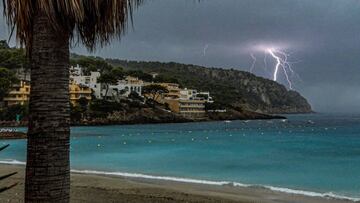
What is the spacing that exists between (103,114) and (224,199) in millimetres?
87413

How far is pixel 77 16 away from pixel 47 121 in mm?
949

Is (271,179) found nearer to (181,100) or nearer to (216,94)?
(181,100)

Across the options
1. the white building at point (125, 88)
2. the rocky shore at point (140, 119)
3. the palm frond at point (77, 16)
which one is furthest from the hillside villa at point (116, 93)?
the palm frond at point (77, 16)

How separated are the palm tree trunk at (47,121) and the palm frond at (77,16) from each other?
Result: 12 centimetres

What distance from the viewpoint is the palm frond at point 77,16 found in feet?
12.8

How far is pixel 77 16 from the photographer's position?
3.95 m

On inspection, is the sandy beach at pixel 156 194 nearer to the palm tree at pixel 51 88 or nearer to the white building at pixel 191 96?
the palm tree at pixel 51 88

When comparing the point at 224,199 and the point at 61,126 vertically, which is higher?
the point at 61,126

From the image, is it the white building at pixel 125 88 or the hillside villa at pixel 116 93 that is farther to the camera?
the white building at pixel 125 88

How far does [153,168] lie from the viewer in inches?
1079

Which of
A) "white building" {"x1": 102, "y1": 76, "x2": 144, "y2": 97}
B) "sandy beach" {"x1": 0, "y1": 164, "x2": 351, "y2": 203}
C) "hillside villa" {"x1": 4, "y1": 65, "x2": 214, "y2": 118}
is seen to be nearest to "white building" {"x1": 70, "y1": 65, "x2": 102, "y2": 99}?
"hillside villa" {"x1": 4, "y1": 65, "x2": 214, "y2": 118}

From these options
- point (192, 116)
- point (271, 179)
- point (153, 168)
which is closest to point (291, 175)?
point (271, 179)

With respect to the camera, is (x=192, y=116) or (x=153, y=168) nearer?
(x=153, y=168)

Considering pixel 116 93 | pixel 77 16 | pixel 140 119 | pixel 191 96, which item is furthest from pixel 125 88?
pixel 77 16
